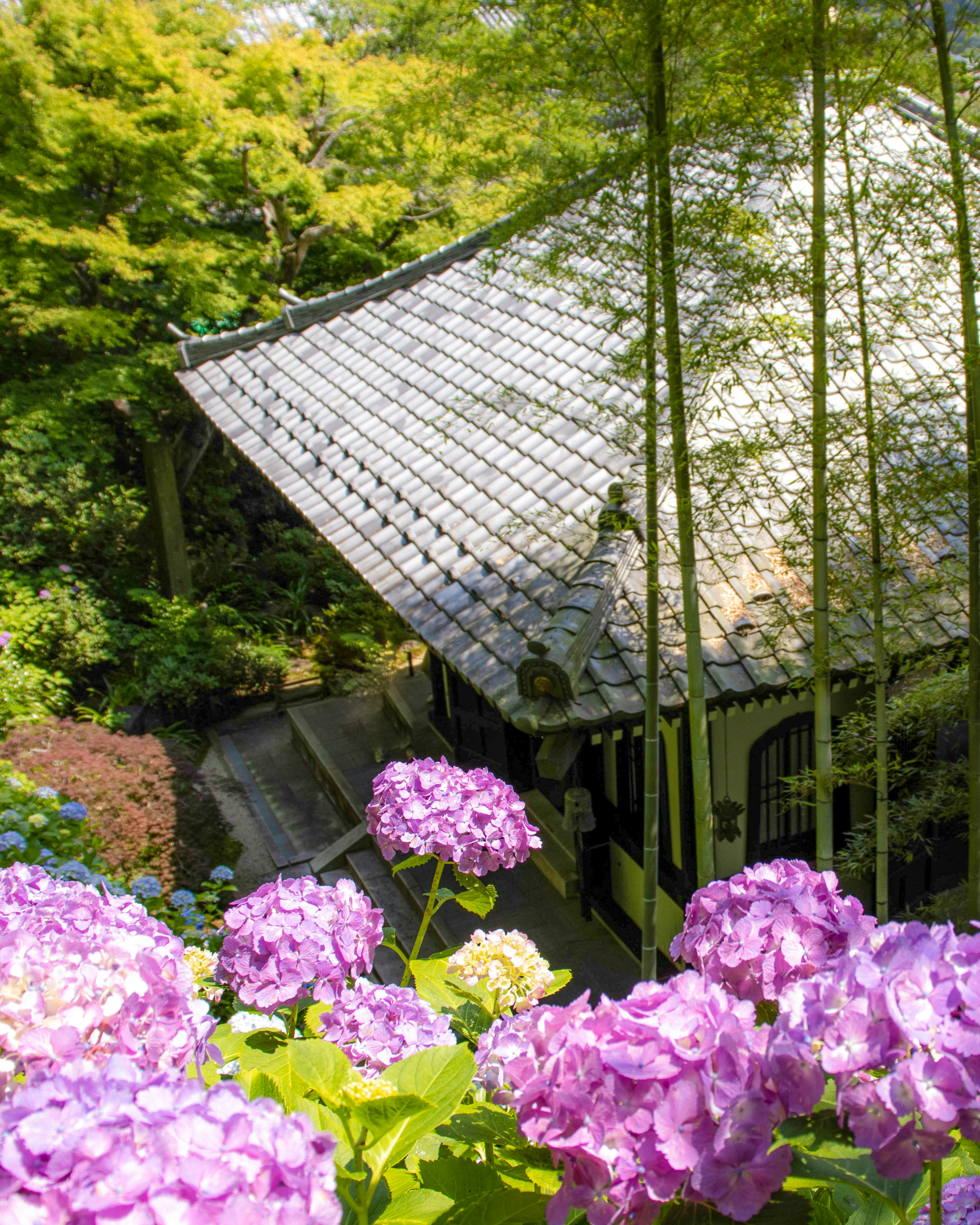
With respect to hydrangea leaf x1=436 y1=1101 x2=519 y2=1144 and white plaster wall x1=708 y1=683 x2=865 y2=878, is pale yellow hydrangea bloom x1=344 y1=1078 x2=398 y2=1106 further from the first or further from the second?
white plaster wall x1=708 y1=683 x2=865 y2=878

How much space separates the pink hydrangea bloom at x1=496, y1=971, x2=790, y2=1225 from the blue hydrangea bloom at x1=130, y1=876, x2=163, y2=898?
16.9ft

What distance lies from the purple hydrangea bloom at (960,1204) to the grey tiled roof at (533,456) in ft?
7.62

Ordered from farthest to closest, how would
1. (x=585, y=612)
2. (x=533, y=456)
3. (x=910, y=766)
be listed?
(x=533, y=456) → (x=910, y=766) → (x=585, y=612)

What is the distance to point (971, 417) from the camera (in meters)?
3.26

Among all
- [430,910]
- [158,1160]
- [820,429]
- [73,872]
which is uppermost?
[820,429]

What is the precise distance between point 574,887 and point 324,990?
546cm

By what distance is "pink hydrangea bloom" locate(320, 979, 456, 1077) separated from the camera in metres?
1.68

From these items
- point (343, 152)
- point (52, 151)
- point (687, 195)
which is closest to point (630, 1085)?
point (687, 195)

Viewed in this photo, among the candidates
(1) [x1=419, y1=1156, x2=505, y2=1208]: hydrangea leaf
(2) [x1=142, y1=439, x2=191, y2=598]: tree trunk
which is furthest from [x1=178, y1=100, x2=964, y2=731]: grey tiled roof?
(2) [x1=142, y1=439, x2=191, y2=598]: tree trunk

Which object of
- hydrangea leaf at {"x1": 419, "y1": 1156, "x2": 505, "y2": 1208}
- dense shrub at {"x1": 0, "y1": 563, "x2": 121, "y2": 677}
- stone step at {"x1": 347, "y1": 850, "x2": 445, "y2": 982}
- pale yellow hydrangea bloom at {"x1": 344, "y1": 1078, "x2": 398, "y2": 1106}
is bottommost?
stone step at {"x1": 347, "y1": 850, "x2": 445, "y2": 982}

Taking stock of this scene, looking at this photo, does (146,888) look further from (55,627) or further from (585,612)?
(55,627)

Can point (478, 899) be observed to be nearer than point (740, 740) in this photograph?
Yes

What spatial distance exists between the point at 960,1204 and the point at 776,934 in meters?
0.41

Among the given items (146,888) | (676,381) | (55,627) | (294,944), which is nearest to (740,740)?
(676,381)
